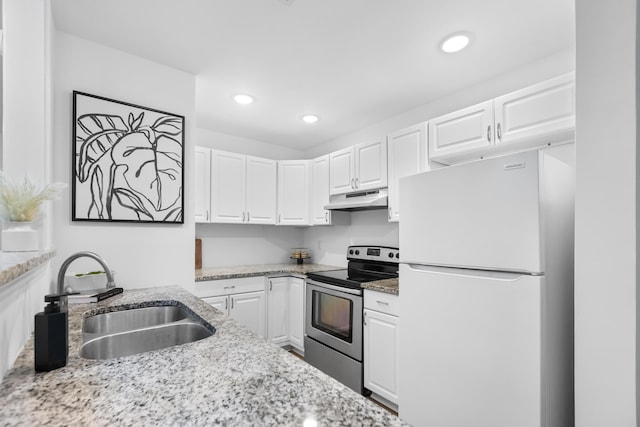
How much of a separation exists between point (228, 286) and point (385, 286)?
150 cm

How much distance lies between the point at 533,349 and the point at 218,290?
2.41 meters

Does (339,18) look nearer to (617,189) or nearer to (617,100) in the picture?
(617,100)

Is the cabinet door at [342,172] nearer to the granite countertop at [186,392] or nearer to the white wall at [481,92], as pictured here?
the white wall at [481,92]

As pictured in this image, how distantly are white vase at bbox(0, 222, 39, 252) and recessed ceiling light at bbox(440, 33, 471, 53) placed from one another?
228 centimetres

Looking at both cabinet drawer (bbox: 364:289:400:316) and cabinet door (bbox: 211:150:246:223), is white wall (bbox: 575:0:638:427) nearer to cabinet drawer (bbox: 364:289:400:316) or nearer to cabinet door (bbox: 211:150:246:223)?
cabinet drawer (bbox: 364:289:400:316)

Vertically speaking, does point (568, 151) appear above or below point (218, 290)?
above

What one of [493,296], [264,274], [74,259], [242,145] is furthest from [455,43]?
[242,145]

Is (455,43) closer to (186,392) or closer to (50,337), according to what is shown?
(186,392)

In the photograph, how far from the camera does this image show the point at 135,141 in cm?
209

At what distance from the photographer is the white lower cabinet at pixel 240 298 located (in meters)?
2.80

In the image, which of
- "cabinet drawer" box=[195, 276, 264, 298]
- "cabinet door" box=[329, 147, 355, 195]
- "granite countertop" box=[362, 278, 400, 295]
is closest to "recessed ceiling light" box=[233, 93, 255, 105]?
"cabinet door" box=[329, 147, 355, 195]

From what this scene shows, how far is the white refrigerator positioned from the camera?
1.34 meters

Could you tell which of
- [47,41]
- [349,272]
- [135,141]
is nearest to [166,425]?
[47,41]

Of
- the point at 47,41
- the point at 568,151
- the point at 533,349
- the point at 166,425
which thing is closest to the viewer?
the point at 166,425
